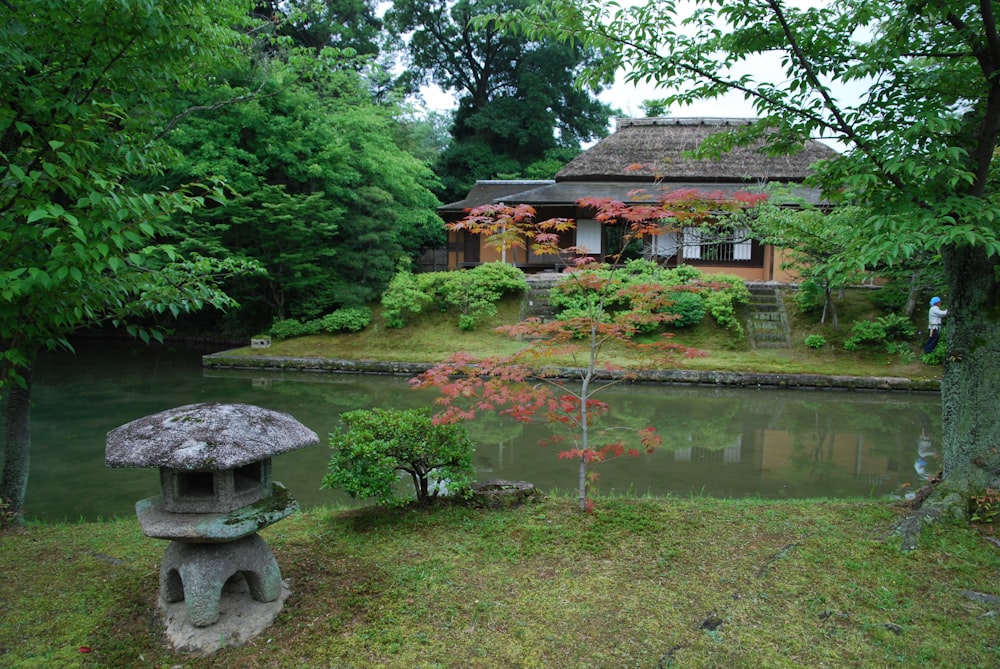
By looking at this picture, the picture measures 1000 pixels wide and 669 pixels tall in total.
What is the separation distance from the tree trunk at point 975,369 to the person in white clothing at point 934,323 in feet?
29.2

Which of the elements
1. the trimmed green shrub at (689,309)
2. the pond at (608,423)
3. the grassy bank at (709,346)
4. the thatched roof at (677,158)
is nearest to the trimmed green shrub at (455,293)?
the grassy bank at (709,346)

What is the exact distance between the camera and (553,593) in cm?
329

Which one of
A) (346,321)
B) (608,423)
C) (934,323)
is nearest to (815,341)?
(934,323)

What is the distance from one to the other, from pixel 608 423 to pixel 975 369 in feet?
16.5

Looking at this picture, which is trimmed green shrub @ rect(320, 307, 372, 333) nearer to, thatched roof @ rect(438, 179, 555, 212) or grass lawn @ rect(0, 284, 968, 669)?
thatched roof @ rect(438, 179, 555, 212)

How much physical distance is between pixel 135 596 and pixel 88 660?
1.83 feet

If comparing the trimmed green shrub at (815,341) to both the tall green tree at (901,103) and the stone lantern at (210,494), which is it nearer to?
the tall green tree at (901,103)

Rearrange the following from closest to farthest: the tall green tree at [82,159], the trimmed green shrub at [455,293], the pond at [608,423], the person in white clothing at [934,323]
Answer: the tall green tree at [82,159], the pond at [608,423], the person in white clothing at [934,323], the trimmed green shrub at [455,293]

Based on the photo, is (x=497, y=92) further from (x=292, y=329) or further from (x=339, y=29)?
(x=292, y=329)

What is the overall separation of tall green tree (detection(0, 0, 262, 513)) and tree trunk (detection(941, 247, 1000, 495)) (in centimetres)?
480

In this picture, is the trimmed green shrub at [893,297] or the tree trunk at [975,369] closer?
the tree trunk at [975,369]

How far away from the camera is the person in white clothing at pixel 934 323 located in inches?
448

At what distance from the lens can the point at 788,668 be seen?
2.67 m

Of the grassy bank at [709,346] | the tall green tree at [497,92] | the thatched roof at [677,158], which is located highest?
the tall green tree at [497,92]
